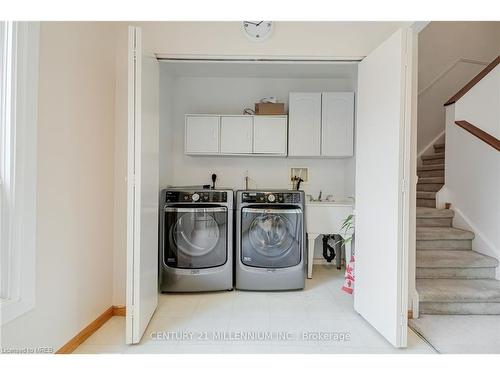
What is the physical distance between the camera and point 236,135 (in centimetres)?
327

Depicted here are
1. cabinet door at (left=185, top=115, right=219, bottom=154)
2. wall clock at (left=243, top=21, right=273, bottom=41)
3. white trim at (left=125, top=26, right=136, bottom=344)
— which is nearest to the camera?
white trim at (left=125, top=26, right=136, bottom=344)

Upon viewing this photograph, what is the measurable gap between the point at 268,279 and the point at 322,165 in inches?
66.2

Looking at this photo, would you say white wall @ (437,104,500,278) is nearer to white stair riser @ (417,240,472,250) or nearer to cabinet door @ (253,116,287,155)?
white stair riser @ (417,240,472,250)

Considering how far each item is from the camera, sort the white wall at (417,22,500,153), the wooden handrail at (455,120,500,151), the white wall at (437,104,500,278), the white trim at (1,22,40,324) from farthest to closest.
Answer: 1. the white wall at (417,22,500,153)
2. the white wall at (437,104,500,278)
3. the wooden handrail at (455,120,500,151)
4. the white trim at (1,22,40,324)

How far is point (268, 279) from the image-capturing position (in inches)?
107

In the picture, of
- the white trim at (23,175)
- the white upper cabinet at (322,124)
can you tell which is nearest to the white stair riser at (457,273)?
the white upper cabinet at (322,124)

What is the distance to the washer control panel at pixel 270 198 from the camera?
2.76 metres

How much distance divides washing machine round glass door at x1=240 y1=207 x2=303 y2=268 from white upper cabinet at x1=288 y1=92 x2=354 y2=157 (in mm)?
934

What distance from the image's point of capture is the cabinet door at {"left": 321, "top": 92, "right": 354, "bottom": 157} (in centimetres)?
327

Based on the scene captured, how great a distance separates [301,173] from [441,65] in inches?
113

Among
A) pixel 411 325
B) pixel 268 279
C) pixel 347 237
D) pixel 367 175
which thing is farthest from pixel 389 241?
pixel 268 279

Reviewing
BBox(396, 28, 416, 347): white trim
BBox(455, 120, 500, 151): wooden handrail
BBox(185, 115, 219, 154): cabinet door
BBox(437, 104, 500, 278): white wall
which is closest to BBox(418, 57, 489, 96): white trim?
BBox(437, 104, 500, 278): white wall

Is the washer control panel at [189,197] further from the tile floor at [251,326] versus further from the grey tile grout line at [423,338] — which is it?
the grey tile grout line at [423,338]
